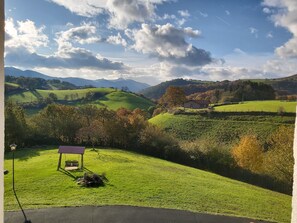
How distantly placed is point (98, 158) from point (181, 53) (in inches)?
84.9

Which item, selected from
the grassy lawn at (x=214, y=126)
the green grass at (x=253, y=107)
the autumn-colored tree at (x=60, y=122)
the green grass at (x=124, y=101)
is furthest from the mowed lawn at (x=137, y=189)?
the green grass at (x=253, y=107)

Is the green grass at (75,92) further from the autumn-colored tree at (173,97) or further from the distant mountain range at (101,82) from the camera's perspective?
the autumn-colored tree at (173,97)

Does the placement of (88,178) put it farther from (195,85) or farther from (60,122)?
(195,85)

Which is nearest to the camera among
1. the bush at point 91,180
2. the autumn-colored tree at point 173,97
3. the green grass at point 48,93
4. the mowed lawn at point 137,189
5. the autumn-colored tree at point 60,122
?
the mowed lawn at point 137,189

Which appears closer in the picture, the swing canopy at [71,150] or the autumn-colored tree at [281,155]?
the autumn-colored tree at [281,155]

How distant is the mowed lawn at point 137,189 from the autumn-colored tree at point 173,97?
1028 mm

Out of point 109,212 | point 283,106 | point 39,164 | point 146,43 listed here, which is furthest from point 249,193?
point 39,164

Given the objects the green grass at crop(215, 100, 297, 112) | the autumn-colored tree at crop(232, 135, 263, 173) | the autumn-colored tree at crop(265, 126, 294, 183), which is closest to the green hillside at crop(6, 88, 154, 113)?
the green grass at crop(215, 100, 297, 112)

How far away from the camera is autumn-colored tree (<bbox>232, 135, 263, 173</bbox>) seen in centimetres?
550

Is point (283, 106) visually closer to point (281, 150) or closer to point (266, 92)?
point (266, 92)

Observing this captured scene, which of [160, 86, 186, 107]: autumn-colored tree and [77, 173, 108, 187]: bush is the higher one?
[160, 86, 186, 107]: autumn-colored tree

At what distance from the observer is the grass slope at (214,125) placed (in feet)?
18.5

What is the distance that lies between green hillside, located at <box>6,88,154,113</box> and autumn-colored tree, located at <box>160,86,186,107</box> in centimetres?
26

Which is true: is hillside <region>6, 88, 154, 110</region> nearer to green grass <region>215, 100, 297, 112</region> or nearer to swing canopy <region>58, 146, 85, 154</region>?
swing canopy <region>58, 146, 85, 154</region>
